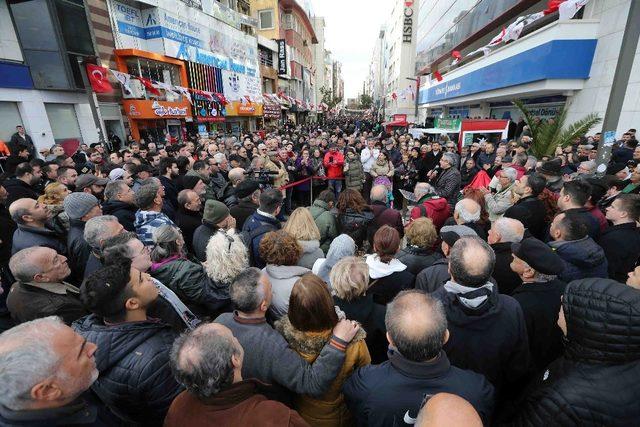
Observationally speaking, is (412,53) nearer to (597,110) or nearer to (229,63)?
(229,63)

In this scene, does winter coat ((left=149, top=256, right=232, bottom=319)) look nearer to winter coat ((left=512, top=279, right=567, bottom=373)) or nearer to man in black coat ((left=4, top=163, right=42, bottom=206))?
winter coat ((left=512, top=279, right=567, bottom=373))

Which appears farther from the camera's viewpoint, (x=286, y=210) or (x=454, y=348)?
(x=286, y=210)

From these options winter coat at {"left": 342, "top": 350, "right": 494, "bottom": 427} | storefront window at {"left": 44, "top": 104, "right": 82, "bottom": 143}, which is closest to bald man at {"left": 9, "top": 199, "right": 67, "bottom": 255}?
winter coat at {"left": 342, "top": 350, "right": 494, "bottom": 427}

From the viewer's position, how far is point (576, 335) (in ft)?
5.00

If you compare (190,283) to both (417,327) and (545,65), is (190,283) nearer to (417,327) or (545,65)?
(417,327)

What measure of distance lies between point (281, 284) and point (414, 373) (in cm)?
128

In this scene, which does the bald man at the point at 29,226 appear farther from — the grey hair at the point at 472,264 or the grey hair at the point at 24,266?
the grey hair at the point at 472,264

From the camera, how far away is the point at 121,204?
394cm

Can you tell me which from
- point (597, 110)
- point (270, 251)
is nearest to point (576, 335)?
point (270, 251)

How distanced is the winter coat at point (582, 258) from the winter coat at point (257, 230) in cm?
279

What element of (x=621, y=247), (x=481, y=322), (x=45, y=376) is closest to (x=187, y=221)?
(x=45, y=376)

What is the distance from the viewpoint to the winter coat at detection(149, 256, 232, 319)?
252cm

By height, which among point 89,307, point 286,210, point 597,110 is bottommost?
point 286,210

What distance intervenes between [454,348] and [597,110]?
12566 millimetres
